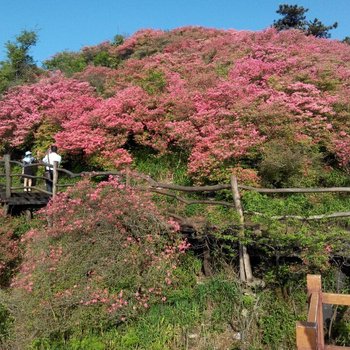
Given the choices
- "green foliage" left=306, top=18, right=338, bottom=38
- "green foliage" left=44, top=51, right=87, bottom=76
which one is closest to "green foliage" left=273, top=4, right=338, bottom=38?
"green foliage" left=306, top=18, right=338, bottom=38

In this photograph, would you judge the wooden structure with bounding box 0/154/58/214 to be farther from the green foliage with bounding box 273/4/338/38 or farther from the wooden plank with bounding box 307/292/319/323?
the green foliage with bounding box 273/4/338/38

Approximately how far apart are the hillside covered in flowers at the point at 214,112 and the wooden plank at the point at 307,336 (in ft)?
18.9

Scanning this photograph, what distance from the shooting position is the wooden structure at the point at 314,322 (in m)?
3.00

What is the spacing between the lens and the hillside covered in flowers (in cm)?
921

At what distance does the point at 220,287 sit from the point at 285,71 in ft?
27.5

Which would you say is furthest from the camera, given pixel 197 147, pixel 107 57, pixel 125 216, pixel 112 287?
pixel 107 57

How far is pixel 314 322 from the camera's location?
3.13 metres

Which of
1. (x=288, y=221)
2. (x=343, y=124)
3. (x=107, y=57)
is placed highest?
(x=107, y=57)

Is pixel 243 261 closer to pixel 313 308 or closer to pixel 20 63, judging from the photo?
pixel 313 308

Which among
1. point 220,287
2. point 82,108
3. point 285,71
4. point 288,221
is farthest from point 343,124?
point 82,108

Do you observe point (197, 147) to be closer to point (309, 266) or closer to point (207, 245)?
point (207, 245)

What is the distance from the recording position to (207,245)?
639cm

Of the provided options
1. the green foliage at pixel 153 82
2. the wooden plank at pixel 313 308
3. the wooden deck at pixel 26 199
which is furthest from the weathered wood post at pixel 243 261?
the green foliage at pixel 153 82

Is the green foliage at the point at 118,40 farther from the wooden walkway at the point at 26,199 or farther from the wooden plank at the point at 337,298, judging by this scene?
the wooden plank at the point at 337,298
